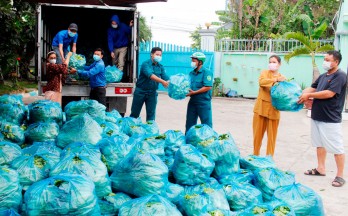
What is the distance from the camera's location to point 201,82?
661 cm

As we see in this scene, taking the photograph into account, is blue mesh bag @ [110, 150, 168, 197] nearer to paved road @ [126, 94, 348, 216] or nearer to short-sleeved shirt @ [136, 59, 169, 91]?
paved road @ [126, 94, 348, 216]

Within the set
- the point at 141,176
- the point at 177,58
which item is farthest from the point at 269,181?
the point at 177,58

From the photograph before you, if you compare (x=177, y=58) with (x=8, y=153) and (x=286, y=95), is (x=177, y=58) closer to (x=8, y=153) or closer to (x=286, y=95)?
(x=286, y=95)

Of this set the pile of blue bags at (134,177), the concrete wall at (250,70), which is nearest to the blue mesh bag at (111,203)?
the pile of blue bags at (134,177)

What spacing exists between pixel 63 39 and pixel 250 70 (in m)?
9.69

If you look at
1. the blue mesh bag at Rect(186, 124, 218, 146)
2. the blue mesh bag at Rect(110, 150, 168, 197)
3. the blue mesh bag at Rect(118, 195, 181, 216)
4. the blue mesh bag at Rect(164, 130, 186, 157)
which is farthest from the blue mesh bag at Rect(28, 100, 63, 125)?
the blue mesh bag at Rect(118, 195, 181, 216)

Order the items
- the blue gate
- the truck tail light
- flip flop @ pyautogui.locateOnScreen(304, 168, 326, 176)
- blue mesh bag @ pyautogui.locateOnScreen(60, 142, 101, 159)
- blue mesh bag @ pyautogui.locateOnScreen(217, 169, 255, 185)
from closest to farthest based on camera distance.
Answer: blue mesh bag @ pyautogui.locateOnScreen(60, 142, 101, 159)
blue mesh bag @ pyautogui.locateOnScreen(217, 169, 255, 185)
flip flop @ pyautogui.locateOnScreen(304, 168, 326, 176)
the truck tail light
the blue gate

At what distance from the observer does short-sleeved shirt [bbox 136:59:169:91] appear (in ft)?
23.8

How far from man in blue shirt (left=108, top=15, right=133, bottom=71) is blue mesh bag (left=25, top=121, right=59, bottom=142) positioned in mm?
4715

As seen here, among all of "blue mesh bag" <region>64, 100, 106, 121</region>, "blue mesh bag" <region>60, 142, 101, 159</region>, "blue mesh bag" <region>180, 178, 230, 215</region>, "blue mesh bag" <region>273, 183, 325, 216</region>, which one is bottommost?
"blue mesh bag" <region>273, 183, 325, 216</region>

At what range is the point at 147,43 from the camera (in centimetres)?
1828

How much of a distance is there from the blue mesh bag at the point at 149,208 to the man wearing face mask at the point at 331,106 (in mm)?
3053

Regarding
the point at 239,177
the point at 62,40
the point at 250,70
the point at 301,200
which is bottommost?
the point at 301,200

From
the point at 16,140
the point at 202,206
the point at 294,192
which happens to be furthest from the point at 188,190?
the point at 16,140
